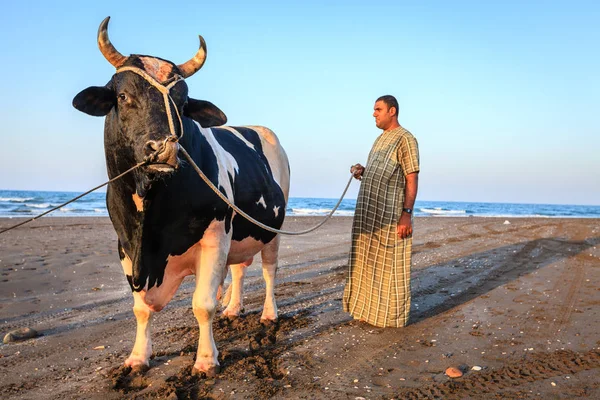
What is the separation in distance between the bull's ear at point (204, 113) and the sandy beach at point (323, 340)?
6.70 ft

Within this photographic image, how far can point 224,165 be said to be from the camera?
16.1ft

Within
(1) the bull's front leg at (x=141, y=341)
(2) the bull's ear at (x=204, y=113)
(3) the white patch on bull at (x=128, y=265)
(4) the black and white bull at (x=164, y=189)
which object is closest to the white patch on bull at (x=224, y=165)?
(4) the black and white bull at (x=164, y=189)

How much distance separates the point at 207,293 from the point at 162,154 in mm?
1435

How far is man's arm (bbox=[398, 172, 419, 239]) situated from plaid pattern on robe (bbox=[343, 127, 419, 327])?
77 millimetres

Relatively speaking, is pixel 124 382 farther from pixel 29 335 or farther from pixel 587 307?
pixel 587 307

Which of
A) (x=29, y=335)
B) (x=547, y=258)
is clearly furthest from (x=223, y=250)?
(x=547, y=258)

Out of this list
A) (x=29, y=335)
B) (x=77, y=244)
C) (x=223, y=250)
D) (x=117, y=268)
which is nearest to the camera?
(x=223, y=250)

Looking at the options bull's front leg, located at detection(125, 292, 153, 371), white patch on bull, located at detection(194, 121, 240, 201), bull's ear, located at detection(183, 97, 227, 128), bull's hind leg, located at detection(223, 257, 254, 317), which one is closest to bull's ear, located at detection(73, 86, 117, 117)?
bull's ear, located at detection(183, 97, 227, 128)

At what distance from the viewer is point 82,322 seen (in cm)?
597

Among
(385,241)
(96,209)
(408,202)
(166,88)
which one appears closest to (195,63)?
(166,88)

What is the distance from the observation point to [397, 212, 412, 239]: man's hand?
5.56 meters

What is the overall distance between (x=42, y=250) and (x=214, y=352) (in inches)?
347

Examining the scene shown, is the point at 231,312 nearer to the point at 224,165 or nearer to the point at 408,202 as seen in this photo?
the point at 224,165

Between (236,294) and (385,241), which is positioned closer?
(385,241)
